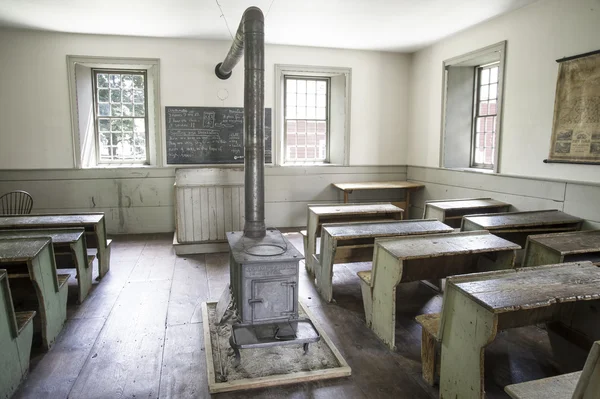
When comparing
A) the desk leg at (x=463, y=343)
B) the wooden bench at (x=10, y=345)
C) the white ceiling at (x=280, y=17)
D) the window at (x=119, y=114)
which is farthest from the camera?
the window at (x=119, y=114)

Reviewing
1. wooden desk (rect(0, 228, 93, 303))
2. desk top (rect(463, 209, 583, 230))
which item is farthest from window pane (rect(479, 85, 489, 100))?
wooden desk (rect(0, 228, 93, 303))

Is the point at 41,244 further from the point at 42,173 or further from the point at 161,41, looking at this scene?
the point at 161,41

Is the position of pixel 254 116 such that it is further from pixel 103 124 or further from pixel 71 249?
pixel 103 124

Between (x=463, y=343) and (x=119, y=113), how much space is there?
590 cm

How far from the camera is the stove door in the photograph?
2760 millimetres

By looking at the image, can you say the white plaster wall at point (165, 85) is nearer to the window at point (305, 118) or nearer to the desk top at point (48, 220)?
the window at point (305, 118)

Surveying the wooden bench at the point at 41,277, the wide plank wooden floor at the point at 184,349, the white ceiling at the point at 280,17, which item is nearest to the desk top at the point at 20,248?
the wooden bench at the point at 41,277

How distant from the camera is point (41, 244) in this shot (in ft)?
9.68

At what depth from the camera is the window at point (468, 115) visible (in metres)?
5.72

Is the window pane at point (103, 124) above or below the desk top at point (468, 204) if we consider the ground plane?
above

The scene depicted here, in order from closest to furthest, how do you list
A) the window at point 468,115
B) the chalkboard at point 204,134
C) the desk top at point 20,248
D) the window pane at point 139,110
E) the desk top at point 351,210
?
the desk top at point 20,248
the desk top at point 351,210
the window at point 468,115
the chalkboard at point 204,134
the window pane at point 139,110

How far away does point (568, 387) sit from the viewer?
1.56 m

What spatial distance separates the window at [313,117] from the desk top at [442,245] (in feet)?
12.2

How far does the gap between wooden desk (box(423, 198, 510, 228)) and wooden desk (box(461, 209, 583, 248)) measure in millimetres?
521
